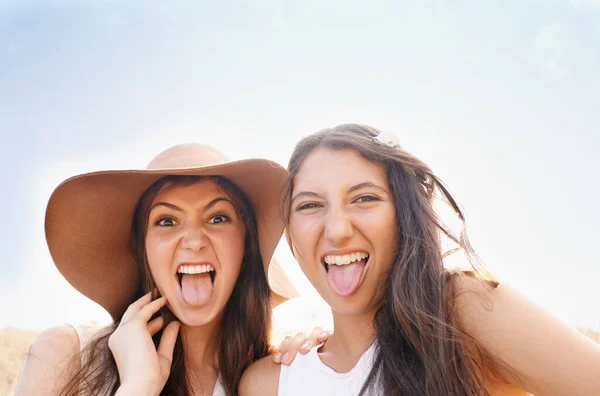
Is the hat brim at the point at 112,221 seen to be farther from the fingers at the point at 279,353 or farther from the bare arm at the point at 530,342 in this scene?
the bare arm at the point at 530,342

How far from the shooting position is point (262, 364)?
3.75 m

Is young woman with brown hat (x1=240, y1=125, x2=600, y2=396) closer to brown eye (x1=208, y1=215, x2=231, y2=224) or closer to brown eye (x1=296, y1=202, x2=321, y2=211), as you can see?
brown eye (x1=296, y1=202, x2=321, y2=211)

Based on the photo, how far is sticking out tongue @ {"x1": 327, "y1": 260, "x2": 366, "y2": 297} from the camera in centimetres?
324

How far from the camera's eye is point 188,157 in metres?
3.78

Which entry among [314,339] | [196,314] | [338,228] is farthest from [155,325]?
[338,228]

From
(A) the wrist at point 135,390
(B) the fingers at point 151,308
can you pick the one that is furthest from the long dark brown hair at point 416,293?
(A) the wrist at point 135,390

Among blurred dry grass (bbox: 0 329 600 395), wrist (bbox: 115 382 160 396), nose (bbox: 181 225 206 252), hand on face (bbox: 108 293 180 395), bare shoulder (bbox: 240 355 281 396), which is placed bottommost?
blurred dry grass (bbox: 0 329 600 395)

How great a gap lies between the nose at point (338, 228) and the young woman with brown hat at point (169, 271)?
0.65 metres

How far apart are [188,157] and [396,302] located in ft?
5.80

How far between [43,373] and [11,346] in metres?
7.65

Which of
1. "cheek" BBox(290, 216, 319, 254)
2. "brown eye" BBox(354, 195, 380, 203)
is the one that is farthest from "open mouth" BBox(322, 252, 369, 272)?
"brown eye" BBox(354, 195, 380, 203)

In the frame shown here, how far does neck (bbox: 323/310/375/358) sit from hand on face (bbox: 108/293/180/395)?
42.5 inches

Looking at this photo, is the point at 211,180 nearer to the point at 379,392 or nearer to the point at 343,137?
the point at 343,137

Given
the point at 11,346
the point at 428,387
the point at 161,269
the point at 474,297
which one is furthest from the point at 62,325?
the point at 11,346
